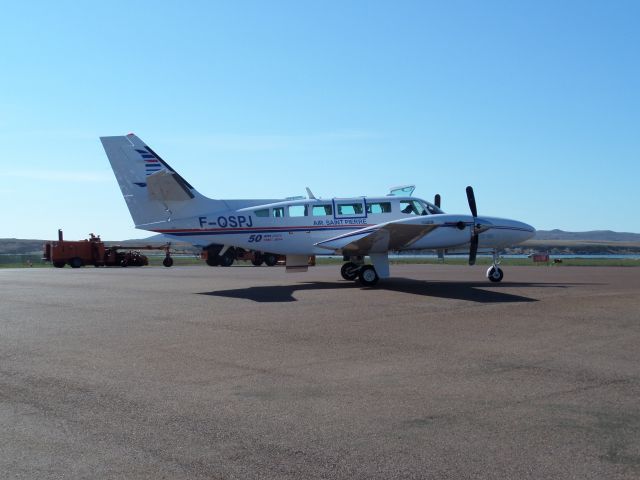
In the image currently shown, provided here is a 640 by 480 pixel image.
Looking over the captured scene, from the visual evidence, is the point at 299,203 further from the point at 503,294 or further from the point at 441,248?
the point at 503,294

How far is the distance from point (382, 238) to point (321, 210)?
3.57 metres

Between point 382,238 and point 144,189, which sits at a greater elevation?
point 144,189

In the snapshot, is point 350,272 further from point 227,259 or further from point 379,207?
point 227,259

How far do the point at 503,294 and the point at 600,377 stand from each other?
11.1 meters

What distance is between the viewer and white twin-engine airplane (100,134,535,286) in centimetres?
2309

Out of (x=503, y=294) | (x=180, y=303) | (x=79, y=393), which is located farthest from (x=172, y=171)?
(x=79, y=393)

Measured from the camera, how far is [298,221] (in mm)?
24688

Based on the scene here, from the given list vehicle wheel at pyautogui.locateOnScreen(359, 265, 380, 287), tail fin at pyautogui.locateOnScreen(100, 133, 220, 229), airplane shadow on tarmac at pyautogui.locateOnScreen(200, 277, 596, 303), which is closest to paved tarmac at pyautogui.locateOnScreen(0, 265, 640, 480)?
airplane shadow on tarmac at pyautogui.locateOnScreen(200, 277, 596, 303)

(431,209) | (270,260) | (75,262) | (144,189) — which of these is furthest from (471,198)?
(75,262)

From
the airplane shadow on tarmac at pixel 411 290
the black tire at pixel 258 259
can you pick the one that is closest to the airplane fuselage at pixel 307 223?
the airplane shadow on tarmac at pixel 411 290

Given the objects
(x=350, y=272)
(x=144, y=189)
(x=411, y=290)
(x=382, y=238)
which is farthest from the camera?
(x=350, y=272)

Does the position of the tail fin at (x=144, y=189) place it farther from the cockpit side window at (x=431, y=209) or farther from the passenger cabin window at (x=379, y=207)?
the cockpit side window at (x=431, y=209)

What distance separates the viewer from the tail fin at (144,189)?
23.4 metres

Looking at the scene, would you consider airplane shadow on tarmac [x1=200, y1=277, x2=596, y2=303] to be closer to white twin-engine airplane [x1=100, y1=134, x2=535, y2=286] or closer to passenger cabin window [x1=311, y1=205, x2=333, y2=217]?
white twin-engine airplane [x1=100, y1=134, x2=535, y2=286]
